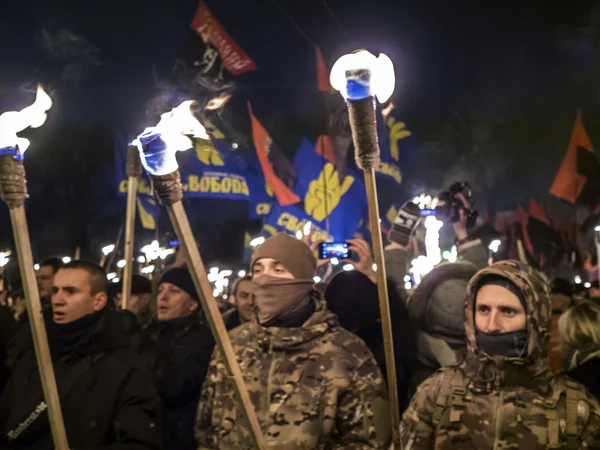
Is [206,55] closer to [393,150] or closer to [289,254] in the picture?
[393,150]

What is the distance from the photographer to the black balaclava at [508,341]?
6.53ft

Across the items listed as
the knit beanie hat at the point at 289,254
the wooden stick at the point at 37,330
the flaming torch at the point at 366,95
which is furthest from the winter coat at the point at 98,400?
the flaming torch at the point at 366,95

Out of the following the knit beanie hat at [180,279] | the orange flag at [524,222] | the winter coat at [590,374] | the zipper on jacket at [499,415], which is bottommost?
the zipper on jacket at [499,415]

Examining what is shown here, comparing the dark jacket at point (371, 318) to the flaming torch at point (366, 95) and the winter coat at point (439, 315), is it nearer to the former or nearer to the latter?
the winter coat at point (439, 315)

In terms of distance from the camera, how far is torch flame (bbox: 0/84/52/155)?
6.91ft

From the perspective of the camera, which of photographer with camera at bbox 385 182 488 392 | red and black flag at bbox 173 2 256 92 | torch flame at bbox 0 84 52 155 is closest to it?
torch flame at bbox 0 84 52 155

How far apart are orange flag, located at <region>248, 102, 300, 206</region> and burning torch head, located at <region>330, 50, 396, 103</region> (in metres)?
9.11

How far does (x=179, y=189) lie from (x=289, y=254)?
626 mm

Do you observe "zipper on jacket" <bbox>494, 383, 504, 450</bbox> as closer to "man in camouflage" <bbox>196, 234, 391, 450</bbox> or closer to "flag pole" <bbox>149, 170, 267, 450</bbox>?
"man in camouflage" <bbox>196, 234, 391, 450</bbox>

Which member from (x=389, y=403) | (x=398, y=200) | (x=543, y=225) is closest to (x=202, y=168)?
(x=398, y=200)

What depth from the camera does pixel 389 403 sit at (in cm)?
219

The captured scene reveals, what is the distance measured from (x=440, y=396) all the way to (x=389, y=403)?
22 cm

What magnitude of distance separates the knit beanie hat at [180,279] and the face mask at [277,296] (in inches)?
44.5

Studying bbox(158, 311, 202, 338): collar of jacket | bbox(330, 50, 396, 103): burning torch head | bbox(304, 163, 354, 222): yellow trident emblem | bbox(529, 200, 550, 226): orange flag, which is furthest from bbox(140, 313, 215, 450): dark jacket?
bbox(529, 200, 550, 226): orange flag
